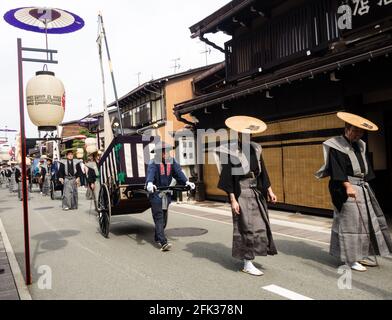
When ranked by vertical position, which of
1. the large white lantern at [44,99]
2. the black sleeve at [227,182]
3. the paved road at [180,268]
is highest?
the large white lantern at [44,99]

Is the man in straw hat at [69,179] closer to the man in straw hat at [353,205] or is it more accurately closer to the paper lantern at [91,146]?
the paper lantern at [91,146]

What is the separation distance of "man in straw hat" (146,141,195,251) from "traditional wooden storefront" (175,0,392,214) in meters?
4.22

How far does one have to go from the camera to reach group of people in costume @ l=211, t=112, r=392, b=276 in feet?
17.4

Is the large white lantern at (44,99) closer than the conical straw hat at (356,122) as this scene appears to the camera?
No

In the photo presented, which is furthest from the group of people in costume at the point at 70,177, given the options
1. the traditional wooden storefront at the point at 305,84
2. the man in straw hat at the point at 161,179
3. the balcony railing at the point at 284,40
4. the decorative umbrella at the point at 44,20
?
the decorative umbrella at the point at 44,20

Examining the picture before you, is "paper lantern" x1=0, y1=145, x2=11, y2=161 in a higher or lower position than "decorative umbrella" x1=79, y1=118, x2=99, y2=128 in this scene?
lower

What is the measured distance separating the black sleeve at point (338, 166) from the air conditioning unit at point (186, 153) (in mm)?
10718

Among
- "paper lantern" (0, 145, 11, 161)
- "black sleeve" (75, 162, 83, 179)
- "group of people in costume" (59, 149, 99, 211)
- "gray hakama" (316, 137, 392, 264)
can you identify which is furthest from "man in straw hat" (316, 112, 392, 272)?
"paper lantern" (0, 145, 11, 161)

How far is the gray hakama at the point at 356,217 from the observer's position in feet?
17.4

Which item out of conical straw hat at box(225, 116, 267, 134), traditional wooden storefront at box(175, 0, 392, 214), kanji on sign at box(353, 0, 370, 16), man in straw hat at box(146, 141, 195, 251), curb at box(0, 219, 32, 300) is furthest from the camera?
kanji on sign at box(353, 0, 370, 16)

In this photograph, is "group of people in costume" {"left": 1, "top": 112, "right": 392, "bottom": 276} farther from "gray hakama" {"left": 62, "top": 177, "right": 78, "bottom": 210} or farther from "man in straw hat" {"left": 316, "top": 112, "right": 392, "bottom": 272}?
"gray hakama" {"left": 62, "top": 177, "right": 78, "bottom": 210}
